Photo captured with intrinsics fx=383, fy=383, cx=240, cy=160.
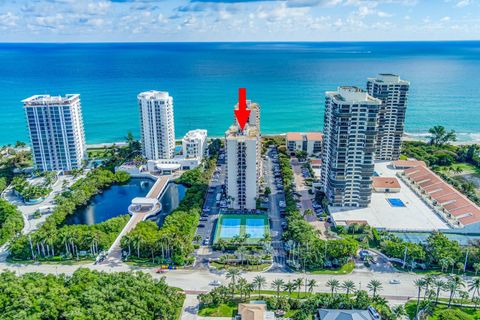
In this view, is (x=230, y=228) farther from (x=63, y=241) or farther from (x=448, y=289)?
(x=448, y=289)

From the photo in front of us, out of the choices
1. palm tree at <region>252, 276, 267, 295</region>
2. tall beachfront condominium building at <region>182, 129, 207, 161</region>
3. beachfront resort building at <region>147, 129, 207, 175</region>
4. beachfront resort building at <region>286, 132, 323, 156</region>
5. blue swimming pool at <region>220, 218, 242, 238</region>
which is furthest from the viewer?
beachfront resort building at <region>286, 132, 323, 156</region>

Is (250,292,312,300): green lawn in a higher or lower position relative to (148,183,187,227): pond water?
lower

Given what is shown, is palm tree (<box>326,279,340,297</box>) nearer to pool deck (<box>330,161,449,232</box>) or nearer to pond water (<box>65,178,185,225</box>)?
pool deck (<box>330,161,449,232</box>)

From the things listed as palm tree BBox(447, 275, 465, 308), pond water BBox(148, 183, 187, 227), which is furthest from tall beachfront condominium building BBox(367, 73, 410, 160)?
pond water BBox(148, 183, 187, 227)

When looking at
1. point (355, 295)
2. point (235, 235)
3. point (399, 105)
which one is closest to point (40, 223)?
point (235, 235)

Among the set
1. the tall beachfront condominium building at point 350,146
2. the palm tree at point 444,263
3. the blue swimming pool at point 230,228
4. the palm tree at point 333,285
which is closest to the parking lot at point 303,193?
the tall beachfront condominium building at point 350,146

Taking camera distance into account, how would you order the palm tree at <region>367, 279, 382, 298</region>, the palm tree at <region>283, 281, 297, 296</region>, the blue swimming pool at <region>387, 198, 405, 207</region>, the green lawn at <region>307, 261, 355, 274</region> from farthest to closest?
the blue swimming pool at <region>387, 198, 405, 207</region> < the green lawn at <region>307, 261, 355, 274</region> < the palm tree at <region>283, 281, 297, 296</region> < the palm tree at <region>367, 279, 382, 298</region>

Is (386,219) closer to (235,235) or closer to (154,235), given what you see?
(235,235)

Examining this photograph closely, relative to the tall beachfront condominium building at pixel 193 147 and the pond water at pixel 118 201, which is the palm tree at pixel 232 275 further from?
the tall beachfront condominium building at pixel 193 147
